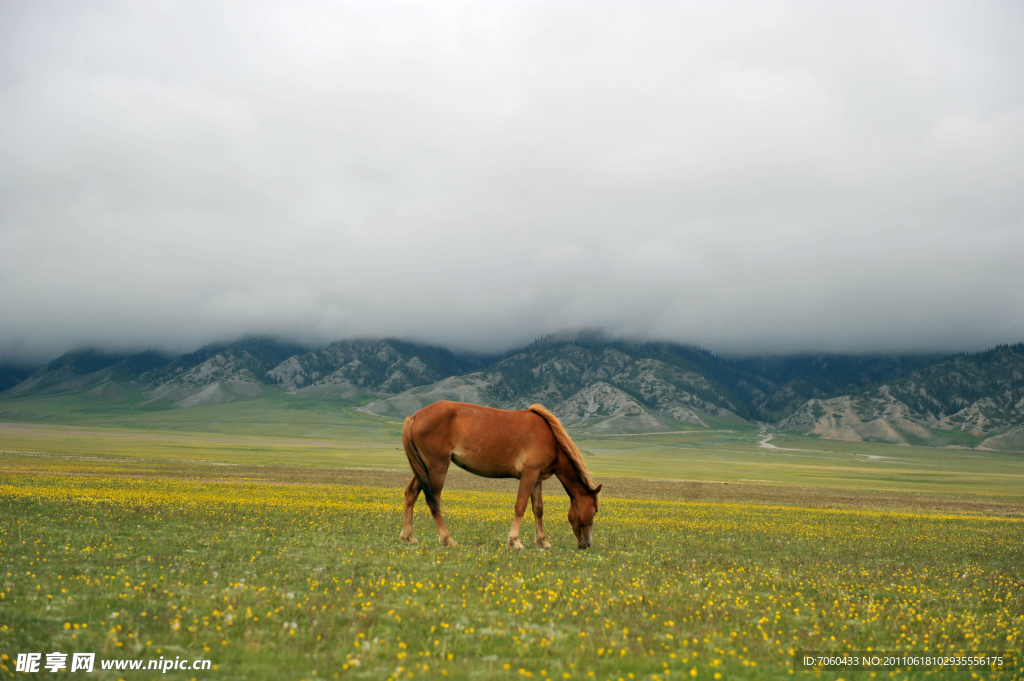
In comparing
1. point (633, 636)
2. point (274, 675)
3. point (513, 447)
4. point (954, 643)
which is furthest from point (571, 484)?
point (274, 675)

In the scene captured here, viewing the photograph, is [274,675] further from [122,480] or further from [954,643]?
[122,480]

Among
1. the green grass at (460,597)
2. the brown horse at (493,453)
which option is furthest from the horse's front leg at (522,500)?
the green grass at (460,597)

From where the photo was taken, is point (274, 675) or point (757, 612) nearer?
point (274, 675)

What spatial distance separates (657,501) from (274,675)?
34830mm

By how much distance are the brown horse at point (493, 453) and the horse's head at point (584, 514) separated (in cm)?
3

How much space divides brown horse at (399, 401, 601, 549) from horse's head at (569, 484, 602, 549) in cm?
3

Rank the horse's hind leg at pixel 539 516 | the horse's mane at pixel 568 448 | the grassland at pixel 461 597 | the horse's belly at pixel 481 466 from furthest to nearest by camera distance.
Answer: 1. the horse's hind leg at pixel 539 516
2. the horse's mane at pixel 568 448
3. the horse's belly at pixel 481 466
4. the grassland at pixel 461 597

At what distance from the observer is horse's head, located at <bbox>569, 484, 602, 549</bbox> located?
1688 centimetres

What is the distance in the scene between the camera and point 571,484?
16.9m

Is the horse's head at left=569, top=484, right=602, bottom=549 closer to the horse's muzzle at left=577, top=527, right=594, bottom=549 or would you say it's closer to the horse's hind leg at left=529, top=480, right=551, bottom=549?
the horse's muzzle at left=577, top=527, right=594, bottom=549

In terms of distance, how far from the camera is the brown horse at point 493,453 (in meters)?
16.0

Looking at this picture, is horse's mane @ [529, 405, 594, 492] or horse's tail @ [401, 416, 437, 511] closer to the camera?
horse's tail @ [401, 416, 437, 511]

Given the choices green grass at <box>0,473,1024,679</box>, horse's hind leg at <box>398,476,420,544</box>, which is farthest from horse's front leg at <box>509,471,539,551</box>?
horse's hind leg at <box>398,476,420,544</box>

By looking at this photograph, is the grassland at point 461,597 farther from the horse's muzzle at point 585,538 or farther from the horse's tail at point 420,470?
the horse's tail at point 420,470
